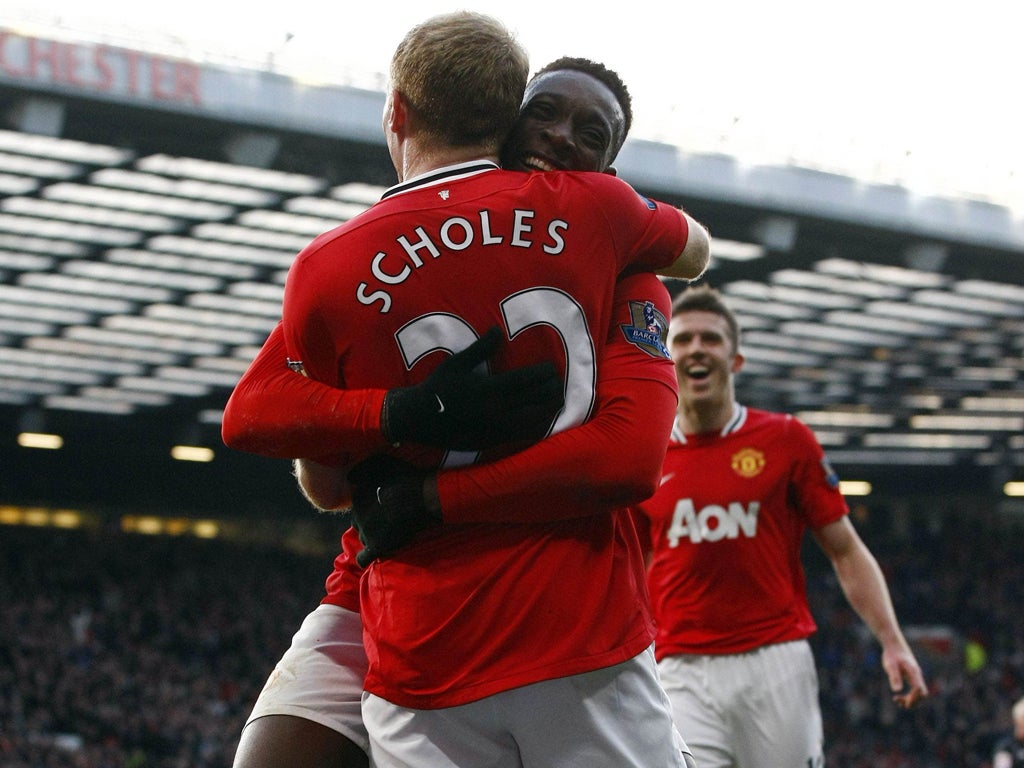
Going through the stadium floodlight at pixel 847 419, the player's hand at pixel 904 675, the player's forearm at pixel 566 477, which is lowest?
the stadium floodlight at pixel 847 419

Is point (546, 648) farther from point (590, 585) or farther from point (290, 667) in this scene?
point (290, 667)

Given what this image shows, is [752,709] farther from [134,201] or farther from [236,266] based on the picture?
[236,266]

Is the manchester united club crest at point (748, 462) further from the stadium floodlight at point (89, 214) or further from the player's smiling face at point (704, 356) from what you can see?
the stadium floodlight at point (89, 214)

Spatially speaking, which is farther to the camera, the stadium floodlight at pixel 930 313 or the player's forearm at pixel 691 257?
the stadium floodlight at pixel 930 313

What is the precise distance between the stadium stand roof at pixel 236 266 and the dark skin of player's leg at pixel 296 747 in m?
13.6

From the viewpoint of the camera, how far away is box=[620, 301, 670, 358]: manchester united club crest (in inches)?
107

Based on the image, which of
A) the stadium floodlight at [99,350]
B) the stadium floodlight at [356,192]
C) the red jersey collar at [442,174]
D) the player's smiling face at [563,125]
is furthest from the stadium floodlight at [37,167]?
the red jersey collar at [442,174]

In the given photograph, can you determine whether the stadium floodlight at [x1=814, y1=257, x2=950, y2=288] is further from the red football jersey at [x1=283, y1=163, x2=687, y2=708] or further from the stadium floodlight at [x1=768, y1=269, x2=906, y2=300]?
the red football jersey at [x1=283, y1=163, x2=687, y2=708]

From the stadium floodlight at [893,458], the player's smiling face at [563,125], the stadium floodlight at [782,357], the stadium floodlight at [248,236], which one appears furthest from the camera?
the stadium floodlight at [893,458]

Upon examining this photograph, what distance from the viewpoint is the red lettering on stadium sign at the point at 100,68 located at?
1506 cm

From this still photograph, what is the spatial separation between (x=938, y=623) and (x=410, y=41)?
35.3 m

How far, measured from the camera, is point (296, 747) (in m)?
2.98

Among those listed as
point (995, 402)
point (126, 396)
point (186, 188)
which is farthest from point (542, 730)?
point (995, 402)

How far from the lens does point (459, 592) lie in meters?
2.58
